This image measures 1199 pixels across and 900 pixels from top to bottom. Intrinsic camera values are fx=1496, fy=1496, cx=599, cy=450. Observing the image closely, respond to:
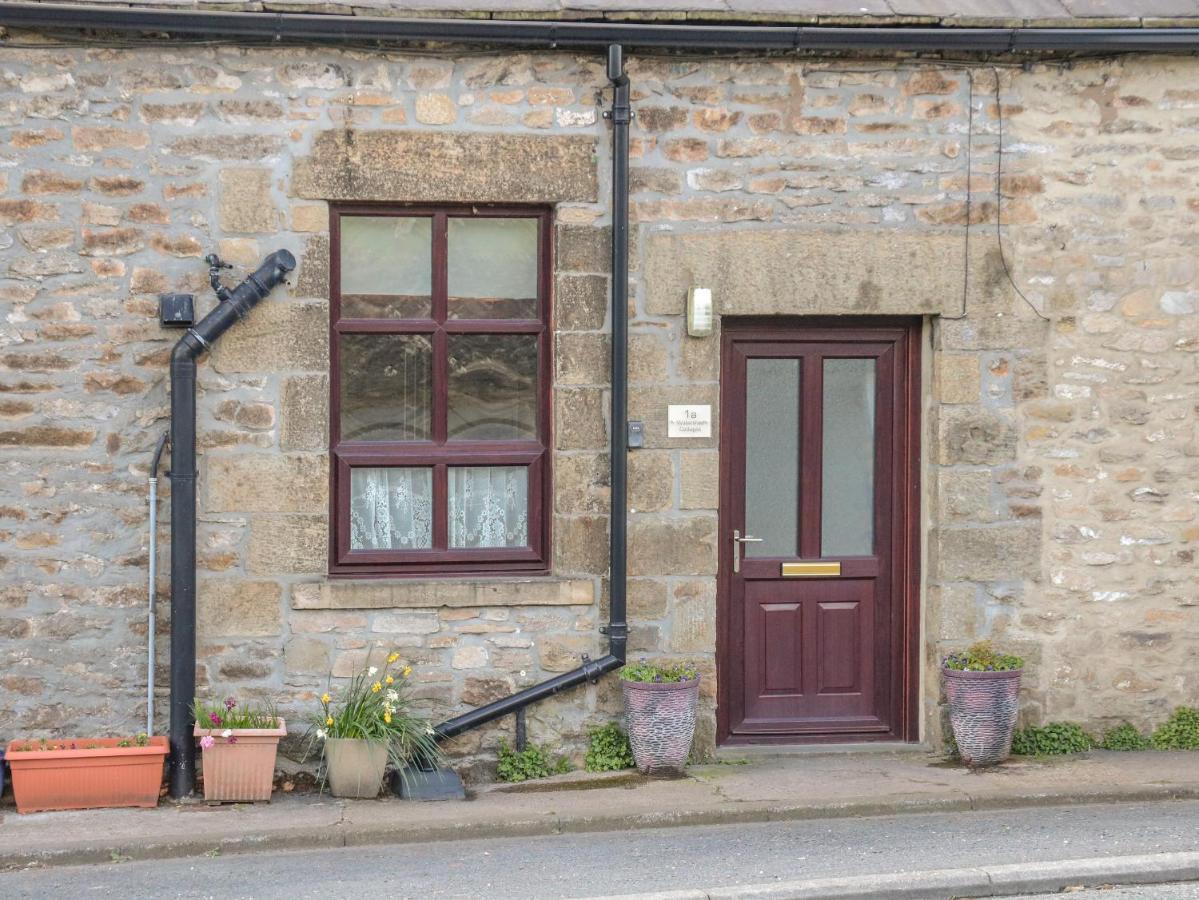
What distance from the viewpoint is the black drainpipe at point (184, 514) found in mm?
7188

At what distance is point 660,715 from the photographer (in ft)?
24.3

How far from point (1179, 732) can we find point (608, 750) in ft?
10.2

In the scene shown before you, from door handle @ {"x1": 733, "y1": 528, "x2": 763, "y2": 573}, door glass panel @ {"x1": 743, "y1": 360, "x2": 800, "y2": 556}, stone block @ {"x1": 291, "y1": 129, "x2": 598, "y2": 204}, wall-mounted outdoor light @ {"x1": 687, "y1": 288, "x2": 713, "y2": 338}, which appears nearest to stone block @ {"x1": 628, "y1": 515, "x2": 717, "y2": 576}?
→ door handle @ {"x1": 733, "y1": 528, "x2": 763, "y2": 573}

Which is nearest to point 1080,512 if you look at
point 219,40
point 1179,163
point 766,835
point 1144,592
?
point 1144,592

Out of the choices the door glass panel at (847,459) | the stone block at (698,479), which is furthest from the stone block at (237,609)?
the door glass panel at (847,459)

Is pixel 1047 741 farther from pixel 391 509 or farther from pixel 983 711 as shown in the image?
pixel 391 509

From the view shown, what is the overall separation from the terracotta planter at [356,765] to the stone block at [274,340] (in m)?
Answer: 1.85

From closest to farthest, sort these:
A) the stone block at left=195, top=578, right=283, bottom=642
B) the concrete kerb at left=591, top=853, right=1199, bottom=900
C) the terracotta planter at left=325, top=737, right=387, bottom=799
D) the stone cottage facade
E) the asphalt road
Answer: the concrete kerb at left=591, top=853, right=1199, bottom=900 → the asphalt road → the terracotta planter at left=325, top=737, right=387, bottom=799 → the stone cottage facade → the stone block at left=195, top=578, right=283, bottom=642

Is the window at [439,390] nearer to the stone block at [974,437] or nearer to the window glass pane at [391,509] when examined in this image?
the window glass pane at [391,509]

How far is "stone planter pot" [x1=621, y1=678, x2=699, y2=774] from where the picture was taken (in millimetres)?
7398

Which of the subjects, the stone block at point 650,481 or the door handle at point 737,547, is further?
the door handle at point 737,547

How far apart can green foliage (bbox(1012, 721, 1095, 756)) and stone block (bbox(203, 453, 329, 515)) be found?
3.88 meters

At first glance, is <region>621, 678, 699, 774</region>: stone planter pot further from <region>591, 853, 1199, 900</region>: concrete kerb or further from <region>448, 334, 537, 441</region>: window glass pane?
<region>591, 853, 1199, 900</region>: concrete kerb

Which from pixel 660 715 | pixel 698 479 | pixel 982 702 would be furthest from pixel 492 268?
pixel 982 702
